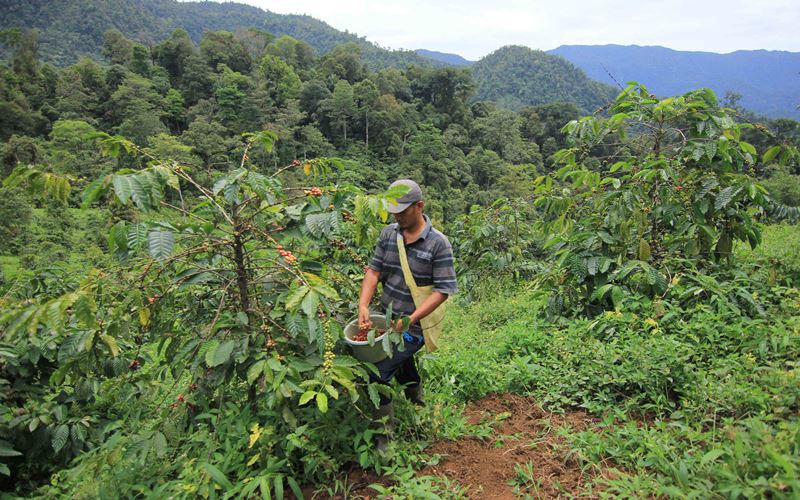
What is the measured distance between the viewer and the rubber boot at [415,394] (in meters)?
2.37

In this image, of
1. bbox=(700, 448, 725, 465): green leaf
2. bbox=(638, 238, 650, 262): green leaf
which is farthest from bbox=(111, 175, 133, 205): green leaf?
bbox=(638, 238, 650, 262): green leaf

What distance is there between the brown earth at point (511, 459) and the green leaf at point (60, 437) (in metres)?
1.73

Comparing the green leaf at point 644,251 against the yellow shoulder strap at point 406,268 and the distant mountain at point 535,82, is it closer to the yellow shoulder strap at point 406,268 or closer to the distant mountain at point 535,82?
the yellow shoulder strap at point 406,268

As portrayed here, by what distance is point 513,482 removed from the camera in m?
1.91

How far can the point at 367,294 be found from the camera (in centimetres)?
214

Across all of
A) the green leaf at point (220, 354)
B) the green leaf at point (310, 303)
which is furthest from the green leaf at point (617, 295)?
the green leaf at point (220, 354)

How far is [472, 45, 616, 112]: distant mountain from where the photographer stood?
7394 centimetres

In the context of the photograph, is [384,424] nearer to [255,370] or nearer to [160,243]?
[255,370]

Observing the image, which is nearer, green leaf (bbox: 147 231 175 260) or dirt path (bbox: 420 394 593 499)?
green leaf (bbox: 147 231 175 260)

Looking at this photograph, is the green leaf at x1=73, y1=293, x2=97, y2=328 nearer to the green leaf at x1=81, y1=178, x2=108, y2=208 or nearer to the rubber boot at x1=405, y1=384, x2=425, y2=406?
the green leaf at x1=81, y1=178, x2=108, y2=208

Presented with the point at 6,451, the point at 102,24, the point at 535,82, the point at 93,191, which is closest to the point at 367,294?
the point at 93,191

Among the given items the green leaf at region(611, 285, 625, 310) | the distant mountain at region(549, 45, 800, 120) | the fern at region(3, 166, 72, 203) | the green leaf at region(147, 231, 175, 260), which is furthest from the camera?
the distant mountain at region(549, 45, 800, 120)

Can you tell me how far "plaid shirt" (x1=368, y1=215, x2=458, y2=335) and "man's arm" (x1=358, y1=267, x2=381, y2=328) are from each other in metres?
0.03

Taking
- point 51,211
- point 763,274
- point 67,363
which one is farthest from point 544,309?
point 51,211
